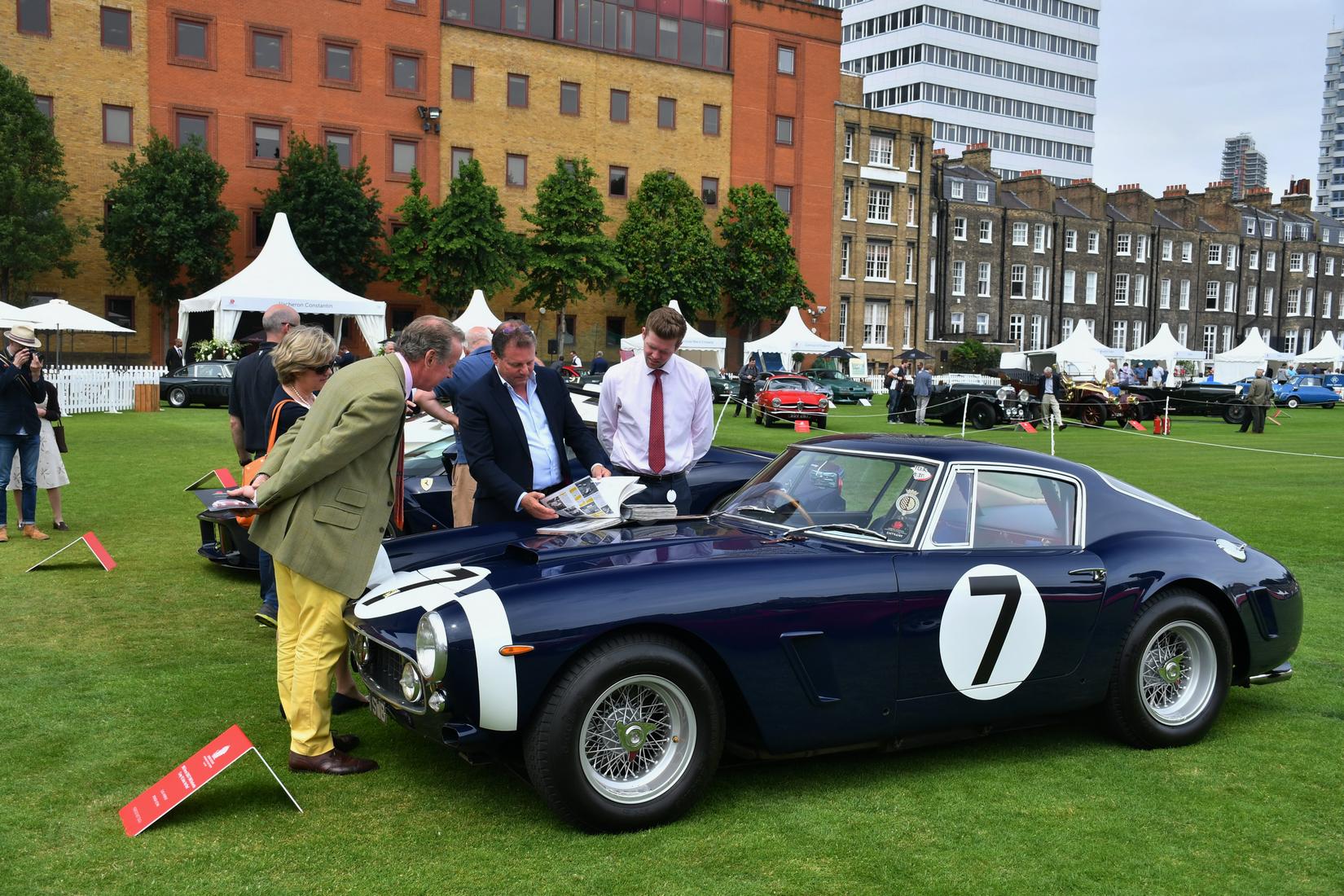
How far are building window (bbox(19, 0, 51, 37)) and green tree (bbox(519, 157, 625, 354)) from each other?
18650mm

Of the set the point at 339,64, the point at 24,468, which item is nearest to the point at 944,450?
the point at 24,468

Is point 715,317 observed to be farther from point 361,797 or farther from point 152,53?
point 361,797

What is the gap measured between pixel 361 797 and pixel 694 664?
1.45 meters

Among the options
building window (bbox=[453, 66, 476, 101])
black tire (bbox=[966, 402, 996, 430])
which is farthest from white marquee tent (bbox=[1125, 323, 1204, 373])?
building window (bbox=[453, 66, 476, 101])

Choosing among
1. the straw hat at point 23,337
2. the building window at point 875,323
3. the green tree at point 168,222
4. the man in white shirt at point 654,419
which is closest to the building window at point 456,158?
the green tree at point 168,222

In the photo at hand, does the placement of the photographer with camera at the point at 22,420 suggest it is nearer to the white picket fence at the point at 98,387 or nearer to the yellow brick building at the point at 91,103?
the white picket fence at the point at 98,387

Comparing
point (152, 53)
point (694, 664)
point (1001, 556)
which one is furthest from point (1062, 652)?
point (152, 53)

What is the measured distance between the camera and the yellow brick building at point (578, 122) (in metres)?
47.9

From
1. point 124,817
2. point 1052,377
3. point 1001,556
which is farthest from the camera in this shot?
point 1052,377

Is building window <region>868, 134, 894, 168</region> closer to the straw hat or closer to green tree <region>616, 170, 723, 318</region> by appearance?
green tree <region>616, 170, 723, 318</region>

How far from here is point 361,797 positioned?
4.32m

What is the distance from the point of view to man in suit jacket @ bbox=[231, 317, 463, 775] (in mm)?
4414

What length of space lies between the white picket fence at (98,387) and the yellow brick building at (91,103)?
44.6 feet

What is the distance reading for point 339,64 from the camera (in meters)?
45.0
